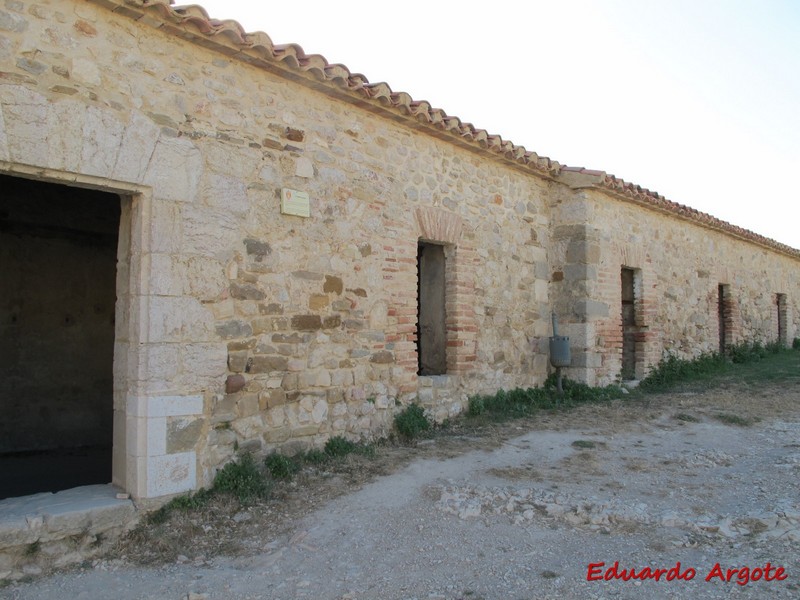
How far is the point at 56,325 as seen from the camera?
23.0 ft

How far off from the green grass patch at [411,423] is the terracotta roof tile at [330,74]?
280cm

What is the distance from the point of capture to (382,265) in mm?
5777

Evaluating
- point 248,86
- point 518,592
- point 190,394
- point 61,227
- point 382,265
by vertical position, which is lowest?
point 518,592

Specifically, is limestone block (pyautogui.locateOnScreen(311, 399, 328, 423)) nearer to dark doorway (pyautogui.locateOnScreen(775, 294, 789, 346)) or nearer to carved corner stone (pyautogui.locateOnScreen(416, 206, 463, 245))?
carved corner stone (pyautogui.locateOnScreen(416, 206, 463, 245))

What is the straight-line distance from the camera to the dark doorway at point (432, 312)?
269 inches

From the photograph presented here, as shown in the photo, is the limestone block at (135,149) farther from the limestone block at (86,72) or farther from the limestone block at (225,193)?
the limestone block at (225,193)

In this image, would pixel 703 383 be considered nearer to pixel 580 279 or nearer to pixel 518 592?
pixel 580 279

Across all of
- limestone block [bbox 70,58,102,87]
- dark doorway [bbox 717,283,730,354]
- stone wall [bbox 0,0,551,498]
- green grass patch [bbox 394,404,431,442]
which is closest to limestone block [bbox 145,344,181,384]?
stone wall [bbox 0,0,551,498]

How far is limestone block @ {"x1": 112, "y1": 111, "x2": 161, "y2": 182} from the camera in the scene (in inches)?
154

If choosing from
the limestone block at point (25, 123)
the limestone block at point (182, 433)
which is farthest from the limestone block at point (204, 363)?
the limestone block at point (25, 123)

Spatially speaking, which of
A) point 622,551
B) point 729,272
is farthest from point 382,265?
point 729,272

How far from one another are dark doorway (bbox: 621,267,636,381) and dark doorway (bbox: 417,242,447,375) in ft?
13.4

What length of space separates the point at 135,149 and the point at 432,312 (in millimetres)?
3747

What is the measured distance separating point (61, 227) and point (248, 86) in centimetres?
354
